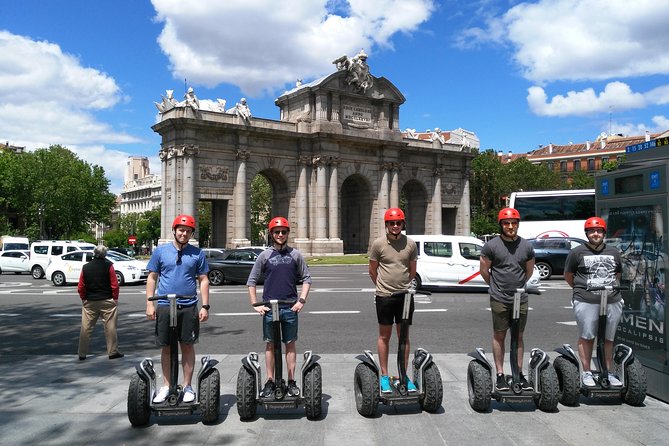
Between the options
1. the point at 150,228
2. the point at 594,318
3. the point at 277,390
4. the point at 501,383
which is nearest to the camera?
the point at 277,390

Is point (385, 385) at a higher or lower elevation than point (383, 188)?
lower

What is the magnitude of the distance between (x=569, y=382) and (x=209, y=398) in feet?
11.7

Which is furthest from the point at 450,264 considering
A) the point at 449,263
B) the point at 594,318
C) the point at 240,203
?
the point at 240,203

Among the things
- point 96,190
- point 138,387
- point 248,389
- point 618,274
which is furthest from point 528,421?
point 96,190

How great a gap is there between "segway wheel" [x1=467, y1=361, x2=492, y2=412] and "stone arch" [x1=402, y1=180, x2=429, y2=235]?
43.5 meters

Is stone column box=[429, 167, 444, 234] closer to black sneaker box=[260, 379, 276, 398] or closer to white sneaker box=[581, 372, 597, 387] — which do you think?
white sneaker box=[581, 372, 597, 387]

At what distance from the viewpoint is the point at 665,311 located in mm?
5824

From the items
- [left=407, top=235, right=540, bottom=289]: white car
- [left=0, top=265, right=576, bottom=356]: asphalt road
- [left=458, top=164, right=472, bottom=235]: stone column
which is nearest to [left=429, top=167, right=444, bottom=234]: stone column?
[left=458, top=164, right=472, bottom=235]: stone column

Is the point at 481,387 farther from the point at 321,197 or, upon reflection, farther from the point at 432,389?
the point at 321,197

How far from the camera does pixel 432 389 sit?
17.4 ft

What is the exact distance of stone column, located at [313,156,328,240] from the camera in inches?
1582

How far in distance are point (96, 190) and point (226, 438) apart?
75.7 metres

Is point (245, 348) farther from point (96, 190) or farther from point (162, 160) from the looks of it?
point (96, 190)

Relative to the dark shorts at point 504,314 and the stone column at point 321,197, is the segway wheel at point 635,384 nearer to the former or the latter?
the dark shorts at point 504,314
